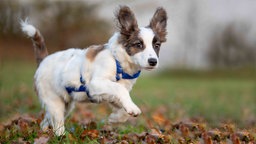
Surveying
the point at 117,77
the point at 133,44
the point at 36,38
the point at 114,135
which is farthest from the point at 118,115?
the point at 36,38

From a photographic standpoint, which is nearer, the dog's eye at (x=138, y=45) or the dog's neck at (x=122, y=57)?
the dog's eye at (x=138, y=45)

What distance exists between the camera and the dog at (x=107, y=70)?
201 inches

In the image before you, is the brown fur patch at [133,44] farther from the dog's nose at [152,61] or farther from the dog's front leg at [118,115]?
the dog's front leg at [118,115]

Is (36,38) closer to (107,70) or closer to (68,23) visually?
(107,70)

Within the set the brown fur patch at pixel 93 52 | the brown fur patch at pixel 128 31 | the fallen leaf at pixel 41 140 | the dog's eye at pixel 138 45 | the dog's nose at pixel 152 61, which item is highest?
the brown fur patch at pixel 128 31

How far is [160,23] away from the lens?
18.3ft

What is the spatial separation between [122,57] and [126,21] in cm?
43

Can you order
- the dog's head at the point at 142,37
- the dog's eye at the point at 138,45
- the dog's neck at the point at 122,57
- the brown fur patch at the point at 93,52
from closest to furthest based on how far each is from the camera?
1. the dog's head at the point at 142,37
2. the dog's eye at the point at 138,45
3. the dog's neck at the point at 122,57
4. the brown fur patch at the point at 93,52

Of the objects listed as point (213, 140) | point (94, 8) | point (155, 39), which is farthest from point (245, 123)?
point (94, 8)

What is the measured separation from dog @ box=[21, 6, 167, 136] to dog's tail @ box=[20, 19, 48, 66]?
0.30m

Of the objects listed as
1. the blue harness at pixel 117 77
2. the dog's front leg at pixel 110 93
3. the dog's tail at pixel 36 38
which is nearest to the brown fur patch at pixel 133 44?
the blue harness at pixel 117 77

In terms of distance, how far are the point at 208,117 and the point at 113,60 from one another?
5.00 metres

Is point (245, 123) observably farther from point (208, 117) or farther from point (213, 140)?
point (213, 140)

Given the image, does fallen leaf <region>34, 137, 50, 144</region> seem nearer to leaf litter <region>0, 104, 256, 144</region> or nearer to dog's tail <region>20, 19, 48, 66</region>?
leaf litter <region>0, 104, 256, 144</region>
